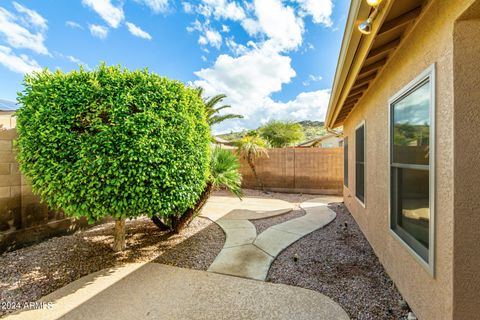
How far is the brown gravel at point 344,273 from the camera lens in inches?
94.0

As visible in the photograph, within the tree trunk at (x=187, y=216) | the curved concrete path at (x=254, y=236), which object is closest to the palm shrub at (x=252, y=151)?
the curved concrete path at (x=254, y=236)

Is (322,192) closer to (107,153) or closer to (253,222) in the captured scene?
(253,222)

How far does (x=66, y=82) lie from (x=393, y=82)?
14.6 ft

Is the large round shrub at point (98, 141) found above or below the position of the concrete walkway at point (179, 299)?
above

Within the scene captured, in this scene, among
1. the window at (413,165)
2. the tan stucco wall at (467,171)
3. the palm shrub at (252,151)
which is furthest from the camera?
the palm shrub at (252,151)

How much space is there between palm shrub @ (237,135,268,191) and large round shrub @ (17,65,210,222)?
23.9ft

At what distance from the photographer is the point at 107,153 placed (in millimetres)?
2811

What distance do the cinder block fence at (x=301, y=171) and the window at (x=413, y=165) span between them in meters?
6.82

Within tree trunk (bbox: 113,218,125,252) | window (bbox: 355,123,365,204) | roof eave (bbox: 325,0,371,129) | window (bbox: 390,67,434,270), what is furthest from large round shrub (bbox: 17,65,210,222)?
window (bbox: 355,123,365,204)

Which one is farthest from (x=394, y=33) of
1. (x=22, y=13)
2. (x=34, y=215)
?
(x=22, y=13)

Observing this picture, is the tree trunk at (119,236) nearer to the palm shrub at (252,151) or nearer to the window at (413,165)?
the window at (413,165)

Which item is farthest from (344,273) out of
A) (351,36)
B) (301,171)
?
(301,171)

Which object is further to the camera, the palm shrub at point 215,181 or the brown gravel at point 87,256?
the palm shrub at point 215,181

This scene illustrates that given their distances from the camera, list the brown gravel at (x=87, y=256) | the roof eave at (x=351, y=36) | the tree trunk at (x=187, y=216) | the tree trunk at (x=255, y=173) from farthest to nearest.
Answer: the tree trunk at (x=255, y=173) < the tree trunk at (x=187, y=216) < the brown gravel at (x=87, y=256) < the roof eave at (x=351, y=36)
